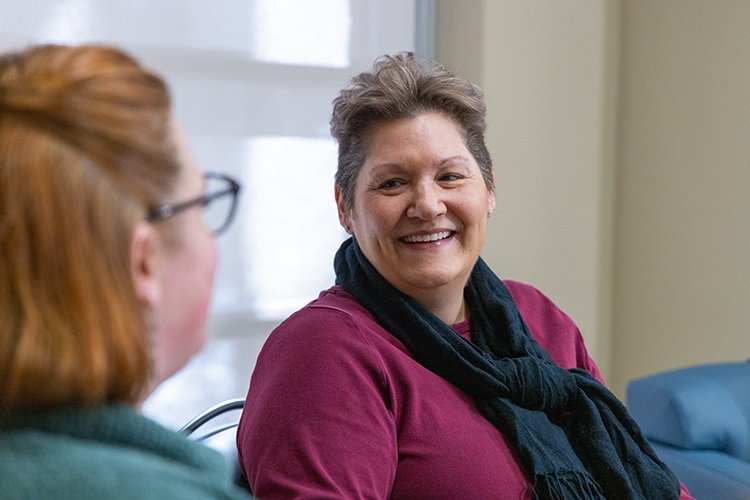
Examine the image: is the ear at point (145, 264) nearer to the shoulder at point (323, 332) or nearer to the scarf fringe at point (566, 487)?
the shoulder at point (323, 332)

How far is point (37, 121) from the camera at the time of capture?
0.77 meters

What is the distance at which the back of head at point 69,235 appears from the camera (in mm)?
755

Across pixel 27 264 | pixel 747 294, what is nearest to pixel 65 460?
pixel 27 264

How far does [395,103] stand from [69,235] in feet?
3.68

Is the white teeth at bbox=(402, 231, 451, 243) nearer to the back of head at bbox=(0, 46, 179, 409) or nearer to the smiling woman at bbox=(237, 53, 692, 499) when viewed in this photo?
the smiling woman at bbox=(237, 53, 692, 499)

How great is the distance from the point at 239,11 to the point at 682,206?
1700 millimetres

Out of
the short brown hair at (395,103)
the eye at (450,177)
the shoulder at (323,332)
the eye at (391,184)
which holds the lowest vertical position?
the shoulder at (323,332)

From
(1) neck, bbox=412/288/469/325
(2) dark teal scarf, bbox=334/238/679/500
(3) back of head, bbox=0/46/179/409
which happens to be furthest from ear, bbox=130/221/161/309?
(1) neck, bbox=412/288/469/325

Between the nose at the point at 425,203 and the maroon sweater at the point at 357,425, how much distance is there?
206mm

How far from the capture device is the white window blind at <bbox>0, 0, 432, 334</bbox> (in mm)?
3043

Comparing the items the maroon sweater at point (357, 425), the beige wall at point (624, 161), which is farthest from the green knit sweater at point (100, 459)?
the beige wall at point (624, 161)

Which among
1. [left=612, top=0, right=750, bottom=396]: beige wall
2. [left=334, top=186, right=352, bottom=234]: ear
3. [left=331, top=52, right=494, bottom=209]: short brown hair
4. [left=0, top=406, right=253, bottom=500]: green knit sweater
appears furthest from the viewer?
[left=612, top=0, right=750, bottom=396]: beige wall

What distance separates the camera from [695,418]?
2.44 meters

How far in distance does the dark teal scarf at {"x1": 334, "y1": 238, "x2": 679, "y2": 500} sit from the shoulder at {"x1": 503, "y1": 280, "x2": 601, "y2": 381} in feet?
0.26
